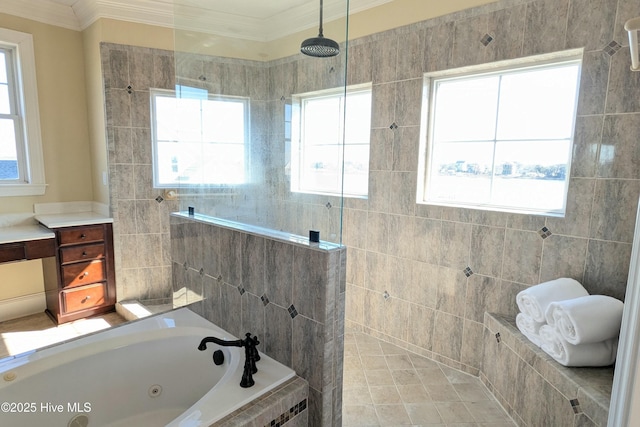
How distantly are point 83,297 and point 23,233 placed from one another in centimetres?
72

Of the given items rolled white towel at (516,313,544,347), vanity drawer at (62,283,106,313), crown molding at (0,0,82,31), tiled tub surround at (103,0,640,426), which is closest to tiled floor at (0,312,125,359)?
vanity drawer at (62,283,106,313)

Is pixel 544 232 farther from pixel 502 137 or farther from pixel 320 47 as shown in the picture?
pixel 320 47

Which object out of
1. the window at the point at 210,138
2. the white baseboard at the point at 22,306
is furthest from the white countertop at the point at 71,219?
the window at the point at 210,138

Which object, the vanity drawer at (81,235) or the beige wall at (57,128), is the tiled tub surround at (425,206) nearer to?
the vanity drawer at (81,235)

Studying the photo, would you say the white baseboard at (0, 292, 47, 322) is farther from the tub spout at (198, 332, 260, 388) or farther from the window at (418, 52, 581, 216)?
the window at (418, 52, 581, 216)

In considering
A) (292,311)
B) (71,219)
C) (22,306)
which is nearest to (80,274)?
(71,219)

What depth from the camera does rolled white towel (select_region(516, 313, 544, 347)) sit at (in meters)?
1.91

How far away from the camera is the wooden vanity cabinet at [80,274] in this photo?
2.97m

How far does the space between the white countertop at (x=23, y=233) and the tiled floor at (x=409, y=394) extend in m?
2.66

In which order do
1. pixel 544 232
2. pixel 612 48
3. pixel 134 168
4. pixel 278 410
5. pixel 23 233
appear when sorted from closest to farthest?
pixel 278 410, pixel 612 48, pixel 544 232, pixel 23 233, pixel 134 168

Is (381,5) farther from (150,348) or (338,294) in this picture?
(150,348)

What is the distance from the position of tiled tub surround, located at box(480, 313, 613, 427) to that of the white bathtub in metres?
1.30

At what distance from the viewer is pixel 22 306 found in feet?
10.4

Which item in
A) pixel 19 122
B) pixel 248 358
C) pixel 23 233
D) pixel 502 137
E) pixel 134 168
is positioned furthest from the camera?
pixel 134 168
